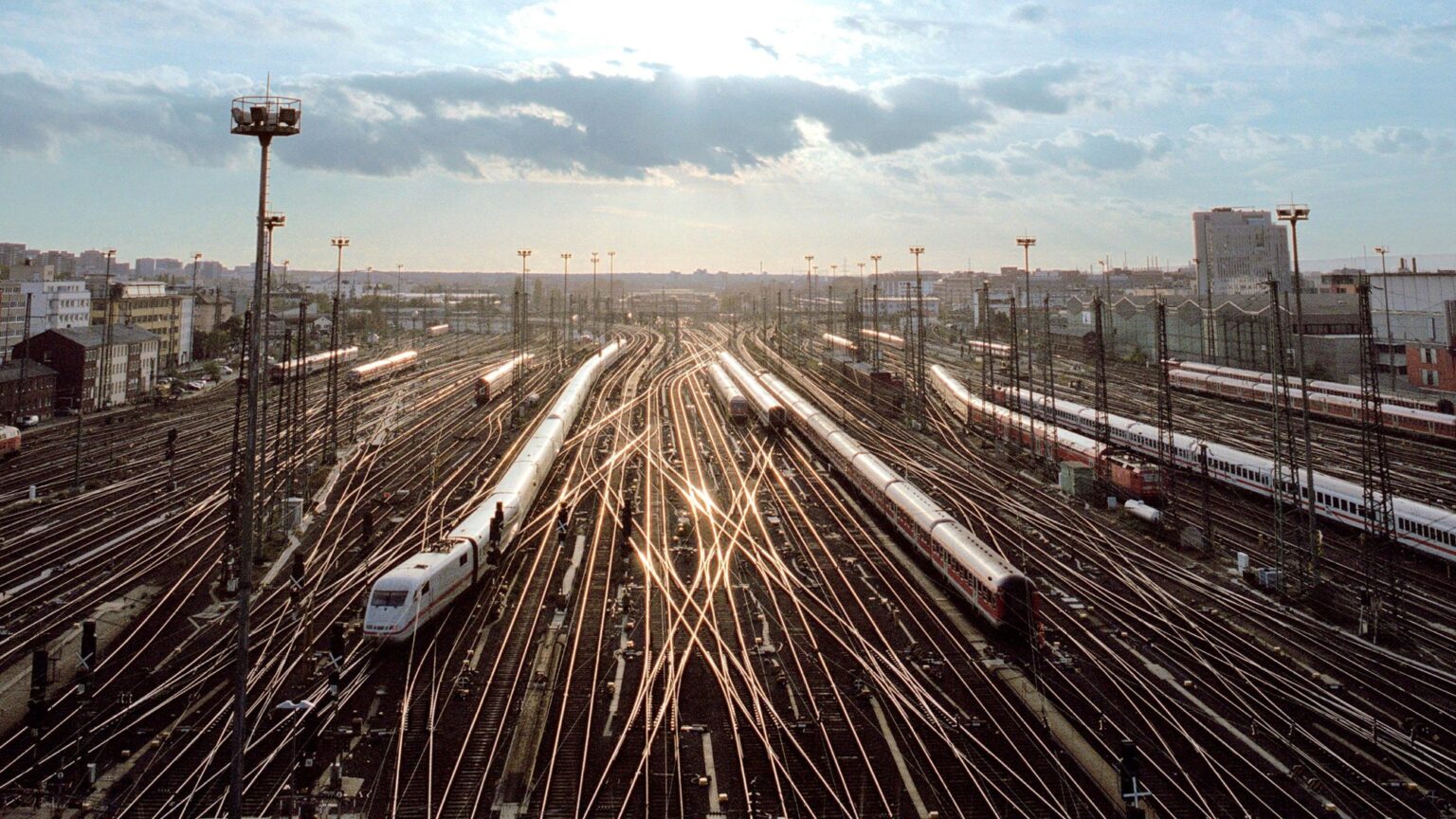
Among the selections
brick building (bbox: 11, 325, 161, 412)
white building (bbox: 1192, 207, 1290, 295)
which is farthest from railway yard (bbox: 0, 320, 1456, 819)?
white building (bbox: 1192, 207, 1290, 295)

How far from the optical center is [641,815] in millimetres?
12461

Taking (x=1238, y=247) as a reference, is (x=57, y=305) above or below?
below

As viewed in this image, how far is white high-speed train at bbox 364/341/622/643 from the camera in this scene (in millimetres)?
17953

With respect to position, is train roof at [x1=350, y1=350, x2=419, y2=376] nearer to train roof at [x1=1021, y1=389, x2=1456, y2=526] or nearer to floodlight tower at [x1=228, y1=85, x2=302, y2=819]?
train roof at [x1=1021, y1=389, x2=1456, y2=526]

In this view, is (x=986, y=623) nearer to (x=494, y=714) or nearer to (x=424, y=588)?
(x=494, y=714)

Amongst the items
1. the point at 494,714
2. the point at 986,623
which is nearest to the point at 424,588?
the point at 494,714

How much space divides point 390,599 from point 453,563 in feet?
6.92

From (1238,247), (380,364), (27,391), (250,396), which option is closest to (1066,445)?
(250,396)

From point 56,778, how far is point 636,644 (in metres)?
10.3

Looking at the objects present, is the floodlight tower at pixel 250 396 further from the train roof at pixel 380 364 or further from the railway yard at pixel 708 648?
the train roof at pixel 380 364

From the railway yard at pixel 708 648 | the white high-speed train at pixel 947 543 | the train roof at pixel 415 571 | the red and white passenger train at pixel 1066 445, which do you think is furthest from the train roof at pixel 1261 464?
the train roof at pixel 415 571

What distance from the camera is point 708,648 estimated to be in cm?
1853

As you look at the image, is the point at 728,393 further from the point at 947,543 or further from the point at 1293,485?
the point at 1293,485

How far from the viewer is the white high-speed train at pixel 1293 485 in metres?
23.5
